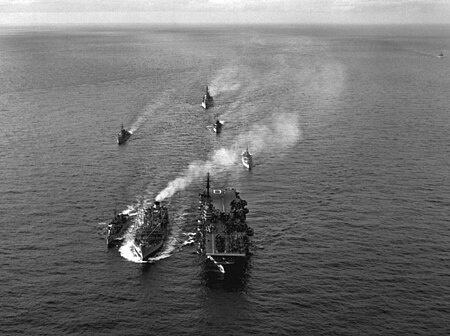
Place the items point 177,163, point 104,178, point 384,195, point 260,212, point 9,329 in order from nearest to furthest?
point 9,329 → point 260,212 → point 384,195 → point 104,178 → point 177,163

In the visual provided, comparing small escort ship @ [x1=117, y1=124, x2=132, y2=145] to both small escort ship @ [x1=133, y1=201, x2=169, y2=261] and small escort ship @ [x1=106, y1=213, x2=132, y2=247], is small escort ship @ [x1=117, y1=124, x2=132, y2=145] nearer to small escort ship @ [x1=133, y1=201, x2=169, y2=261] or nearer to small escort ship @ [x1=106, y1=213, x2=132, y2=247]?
small escort ship @ [x1=133, y1=201, x2=169, y2=261]

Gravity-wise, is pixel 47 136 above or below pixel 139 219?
above

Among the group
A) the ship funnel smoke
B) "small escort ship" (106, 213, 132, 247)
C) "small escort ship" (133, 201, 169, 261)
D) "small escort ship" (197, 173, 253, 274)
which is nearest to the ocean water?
the ship funnel smoke

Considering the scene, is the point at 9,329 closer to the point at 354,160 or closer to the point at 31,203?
the point at 31,203

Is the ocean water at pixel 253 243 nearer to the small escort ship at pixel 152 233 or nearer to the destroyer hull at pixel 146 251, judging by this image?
the destroyer hull at pixel 146 251

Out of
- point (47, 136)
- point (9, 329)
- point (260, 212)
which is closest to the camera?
point (9, 329)

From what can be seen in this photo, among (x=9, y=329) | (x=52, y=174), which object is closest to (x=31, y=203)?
(x=52, y=174)

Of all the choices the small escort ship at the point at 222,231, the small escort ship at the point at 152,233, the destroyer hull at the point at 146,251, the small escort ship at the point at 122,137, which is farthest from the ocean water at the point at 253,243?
the small escort ship at the point at 222,231
